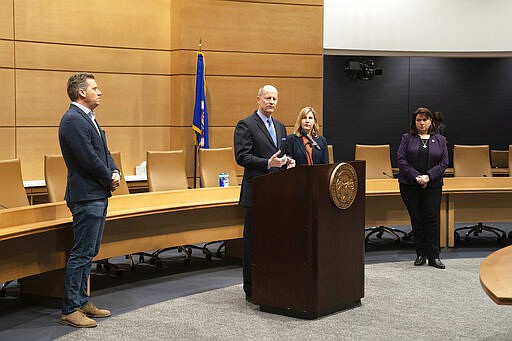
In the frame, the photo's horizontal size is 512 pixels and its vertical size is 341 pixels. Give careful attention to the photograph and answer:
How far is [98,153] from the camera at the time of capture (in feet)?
16.4

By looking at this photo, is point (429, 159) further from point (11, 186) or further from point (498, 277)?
point (498, 277)

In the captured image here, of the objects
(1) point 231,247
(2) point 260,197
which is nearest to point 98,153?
(2) point 260,197

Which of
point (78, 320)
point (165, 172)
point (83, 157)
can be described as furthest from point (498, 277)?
point (165, 172)

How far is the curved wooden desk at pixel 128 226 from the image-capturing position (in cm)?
501

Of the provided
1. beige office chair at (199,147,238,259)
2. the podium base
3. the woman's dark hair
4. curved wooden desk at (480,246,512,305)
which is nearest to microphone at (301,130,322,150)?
the podium base

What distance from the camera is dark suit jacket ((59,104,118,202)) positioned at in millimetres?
4852

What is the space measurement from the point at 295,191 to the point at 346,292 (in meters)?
0.84

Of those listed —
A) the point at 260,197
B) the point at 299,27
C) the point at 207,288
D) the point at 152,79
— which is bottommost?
the point at 207,288

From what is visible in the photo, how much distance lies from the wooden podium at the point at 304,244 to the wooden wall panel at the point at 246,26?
15.1 feet

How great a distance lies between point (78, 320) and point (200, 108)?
15.2 ft

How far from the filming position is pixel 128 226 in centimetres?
602

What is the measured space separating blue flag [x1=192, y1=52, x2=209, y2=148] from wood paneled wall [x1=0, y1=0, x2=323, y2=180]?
23cm

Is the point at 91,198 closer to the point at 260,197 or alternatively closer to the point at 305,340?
the point at 260,197

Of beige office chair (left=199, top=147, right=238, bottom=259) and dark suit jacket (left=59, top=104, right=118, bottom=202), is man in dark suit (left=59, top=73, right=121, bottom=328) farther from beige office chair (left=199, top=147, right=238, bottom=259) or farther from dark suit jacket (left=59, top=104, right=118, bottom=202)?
beige office chair (left=199, top=147, right=238, bottom=259)
